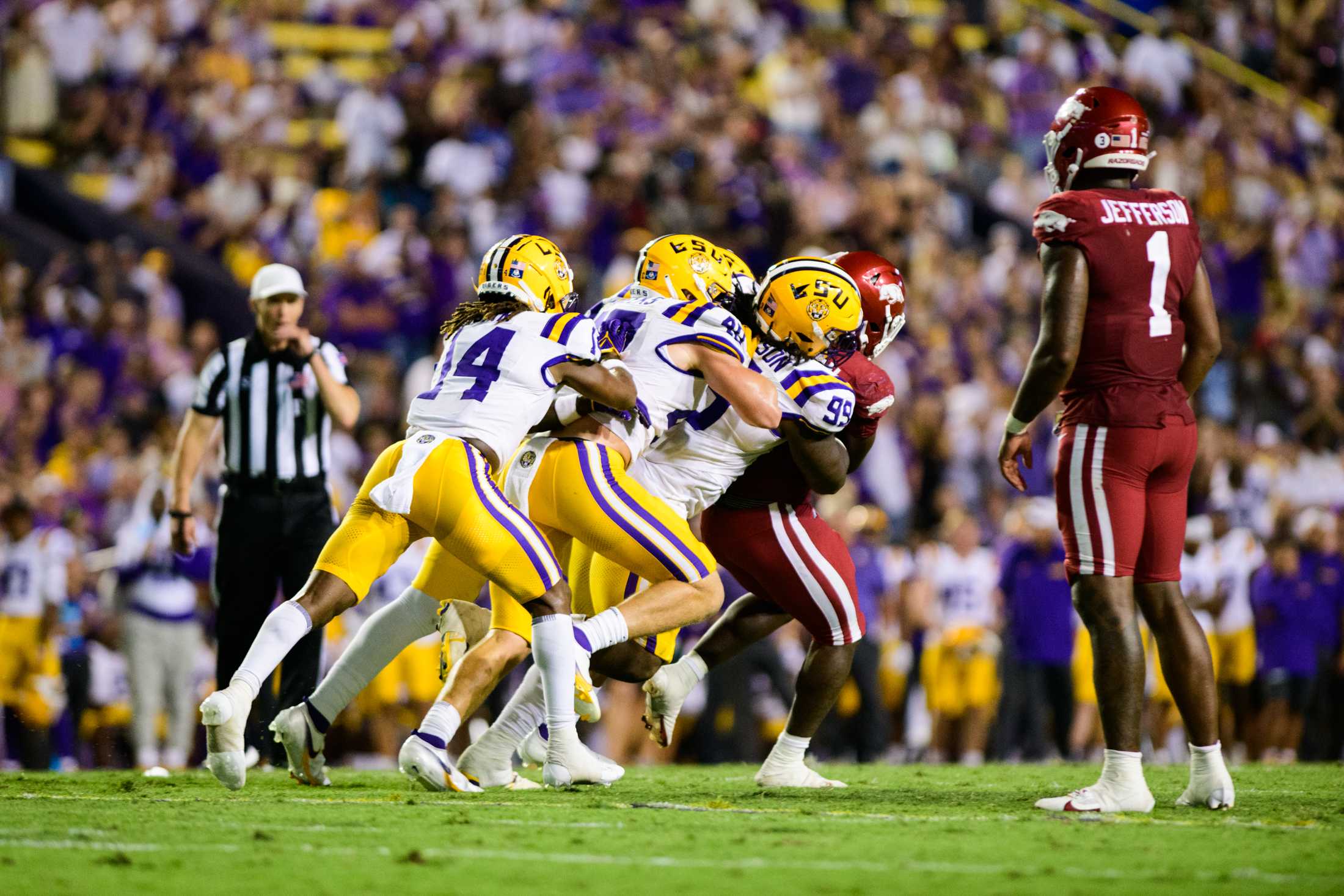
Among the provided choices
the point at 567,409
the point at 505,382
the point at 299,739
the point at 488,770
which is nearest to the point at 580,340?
the point at 505,382

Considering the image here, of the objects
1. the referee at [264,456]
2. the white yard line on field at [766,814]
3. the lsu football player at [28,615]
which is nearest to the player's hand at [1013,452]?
the white yard line on field at [766,814]

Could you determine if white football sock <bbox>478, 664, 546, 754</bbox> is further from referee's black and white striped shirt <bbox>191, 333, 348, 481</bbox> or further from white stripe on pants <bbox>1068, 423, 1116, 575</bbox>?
white stripe on pants <bbox>1068, 423, 1116, 575</bbox>

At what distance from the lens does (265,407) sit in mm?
7543

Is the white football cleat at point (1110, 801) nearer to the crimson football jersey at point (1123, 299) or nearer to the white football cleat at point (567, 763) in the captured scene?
the crimson football jersey at point (1123, 299)

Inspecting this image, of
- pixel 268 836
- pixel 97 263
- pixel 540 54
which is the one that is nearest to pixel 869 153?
pixel 540 54

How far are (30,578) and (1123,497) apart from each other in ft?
24.3

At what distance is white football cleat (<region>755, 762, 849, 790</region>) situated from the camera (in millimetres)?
6480

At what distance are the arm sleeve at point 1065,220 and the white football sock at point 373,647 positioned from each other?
100 inches

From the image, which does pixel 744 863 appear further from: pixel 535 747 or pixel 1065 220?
pixel 535 747

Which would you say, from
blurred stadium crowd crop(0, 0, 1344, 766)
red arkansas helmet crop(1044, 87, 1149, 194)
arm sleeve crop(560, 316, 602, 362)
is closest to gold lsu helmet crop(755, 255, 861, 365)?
arm sleeve crop(560, 316, 602, 362)

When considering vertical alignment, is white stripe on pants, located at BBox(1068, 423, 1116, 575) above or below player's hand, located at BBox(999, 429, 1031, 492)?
below

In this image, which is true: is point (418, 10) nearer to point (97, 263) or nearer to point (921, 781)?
point (97, 263)

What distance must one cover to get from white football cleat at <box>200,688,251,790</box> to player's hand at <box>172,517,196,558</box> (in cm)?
194

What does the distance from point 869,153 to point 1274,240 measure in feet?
13.1
